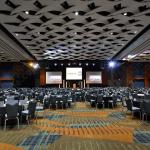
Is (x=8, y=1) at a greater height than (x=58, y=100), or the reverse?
(x=8, y=1)

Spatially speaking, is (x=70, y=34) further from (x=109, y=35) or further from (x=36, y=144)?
(x=36, y=144)

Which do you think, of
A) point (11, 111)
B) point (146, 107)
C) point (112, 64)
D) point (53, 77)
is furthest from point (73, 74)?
point (11, 111)

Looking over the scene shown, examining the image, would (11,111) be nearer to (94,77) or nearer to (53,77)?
(53,77)

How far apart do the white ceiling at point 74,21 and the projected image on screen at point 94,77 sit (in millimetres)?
13481

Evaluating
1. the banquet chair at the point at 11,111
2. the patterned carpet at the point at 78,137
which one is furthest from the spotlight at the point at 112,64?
the banquet chair at the point at 11,111

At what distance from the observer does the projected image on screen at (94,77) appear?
3847cm

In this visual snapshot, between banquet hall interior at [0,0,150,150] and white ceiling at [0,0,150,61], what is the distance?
5cm

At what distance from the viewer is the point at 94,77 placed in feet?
127

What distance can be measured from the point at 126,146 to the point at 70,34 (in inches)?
599

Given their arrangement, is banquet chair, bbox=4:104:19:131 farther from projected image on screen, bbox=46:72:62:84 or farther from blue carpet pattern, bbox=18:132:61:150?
projected image on screen, bbox=46:72:62:84

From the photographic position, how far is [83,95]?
2183cm

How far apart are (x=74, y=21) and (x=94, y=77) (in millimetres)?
22317

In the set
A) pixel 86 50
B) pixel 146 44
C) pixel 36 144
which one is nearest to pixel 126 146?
pixel 36 144

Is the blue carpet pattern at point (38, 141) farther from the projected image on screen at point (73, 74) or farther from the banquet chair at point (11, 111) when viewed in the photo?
the projected image on screen at point (73, 74)
